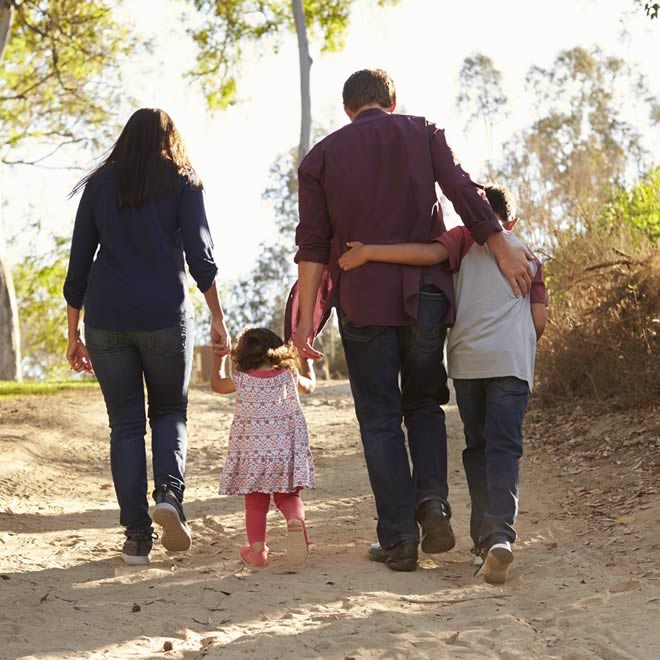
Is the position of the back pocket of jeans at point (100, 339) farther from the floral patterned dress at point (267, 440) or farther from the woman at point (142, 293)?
the floral patterned dress at point (267, 440)

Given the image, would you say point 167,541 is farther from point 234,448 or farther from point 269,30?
point 269,30

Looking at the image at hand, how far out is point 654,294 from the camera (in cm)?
841

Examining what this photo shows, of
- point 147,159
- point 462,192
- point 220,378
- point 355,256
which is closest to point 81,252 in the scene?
point 147,159

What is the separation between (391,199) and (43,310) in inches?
1003

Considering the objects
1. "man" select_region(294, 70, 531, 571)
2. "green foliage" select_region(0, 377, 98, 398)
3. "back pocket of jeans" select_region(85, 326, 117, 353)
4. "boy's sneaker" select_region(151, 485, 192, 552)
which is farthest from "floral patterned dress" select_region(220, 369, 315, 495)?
"green foliage" select_region(0, 377, 98, 398)

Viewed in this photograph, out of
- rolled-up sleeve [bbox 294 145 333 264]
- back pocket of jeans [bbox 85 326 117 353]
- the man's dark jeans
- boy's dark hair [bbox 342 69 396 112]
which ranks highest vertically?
boy's dark hair [bbox 342 69 396 112]

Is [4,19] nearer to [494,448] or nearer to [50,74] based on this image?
[50,74]

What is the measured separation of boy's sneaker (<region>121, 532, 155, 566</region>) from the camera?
5.07 m

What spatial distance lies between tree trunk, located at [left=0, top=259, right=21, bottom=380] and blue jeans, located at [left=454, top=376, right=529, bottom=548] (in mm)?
15730

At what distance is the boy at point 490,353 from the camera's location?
182 inches

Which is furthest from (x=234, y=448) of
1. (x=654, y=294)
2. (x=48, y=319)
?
(x=48, y=319)

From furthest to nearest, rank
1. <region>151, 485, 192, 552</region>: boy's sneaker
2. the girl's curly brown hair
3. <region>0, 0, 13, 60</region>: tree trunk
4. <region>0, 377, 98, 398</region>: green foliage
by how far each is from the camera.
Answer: <region>0, 0, 13, 60</region>: tree trunk, <region>0, 377, 98, 398</region>: green foliage, the girl's curly brown hair, <region>151, 485, 192, 552</region>: boy's sneaker

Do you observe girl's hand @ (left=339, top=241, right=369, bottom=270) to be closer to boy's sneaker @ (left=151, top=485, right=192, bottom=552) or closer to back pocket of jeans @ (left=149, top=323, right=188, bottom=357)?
back pocket of jeans @ (left=149, top=323, right=188, bottom=357)

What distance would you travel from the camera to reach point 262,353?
518cm
